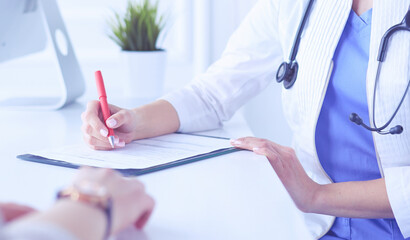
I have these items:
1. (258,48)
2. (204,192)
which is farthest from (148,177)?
(258,48)

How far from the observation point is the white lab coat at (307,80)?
0.88 metres

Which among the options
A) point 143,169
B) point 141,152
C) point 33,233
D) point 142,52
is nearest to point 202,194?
point 143,169

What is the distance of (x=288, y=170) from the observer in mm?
868

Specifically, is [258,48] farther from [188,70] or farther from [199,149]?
[188,70]

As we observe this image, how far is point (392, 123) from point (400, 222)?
168 mm

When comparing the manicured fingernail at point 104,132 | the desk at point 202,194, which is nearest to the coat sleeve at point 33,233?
the desk at point 202,194

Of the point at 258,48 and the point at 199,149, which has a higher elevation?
the point at 258,48

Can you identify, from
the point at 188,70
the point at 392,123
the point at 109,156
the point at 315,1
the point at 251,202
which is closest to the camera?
the point at 251,202

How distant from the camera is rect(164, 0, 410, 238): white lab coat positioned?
0.88m

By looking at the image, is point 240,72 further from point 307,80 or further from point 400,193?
point 400,193

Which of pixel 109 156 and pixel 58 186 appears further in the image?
pixel 109 156

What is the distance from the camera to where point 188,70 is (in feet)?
5.56

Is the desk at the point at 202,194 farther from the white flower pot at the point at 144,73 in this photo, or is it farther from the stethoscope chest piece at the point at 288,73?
the white flower pot at the point at 144,73

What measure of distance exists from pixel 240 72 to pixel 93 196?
77cm
